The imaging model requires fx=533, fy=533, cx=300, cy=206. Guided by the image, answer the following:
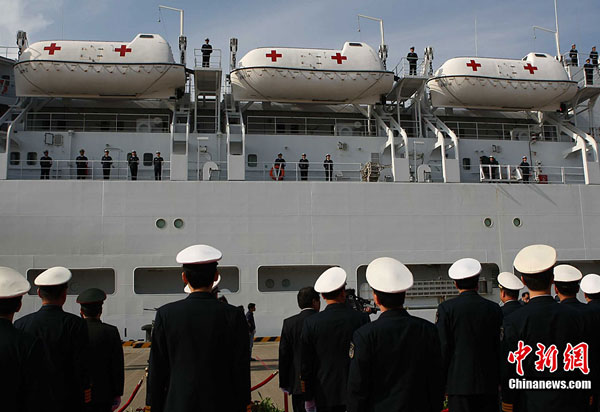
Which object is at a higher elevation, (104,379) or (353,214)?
(353,214)

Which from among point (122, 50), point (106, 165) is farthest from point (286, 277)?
point (122, 50)

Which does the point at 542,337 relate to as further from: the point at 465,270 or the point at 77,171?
the point at 77,171

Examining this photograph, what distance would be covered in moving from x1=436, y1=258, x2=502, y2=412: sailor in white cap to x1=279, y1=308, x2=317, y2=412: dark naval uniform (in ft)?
4.11

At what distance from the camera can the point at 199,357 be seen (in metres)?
2.99

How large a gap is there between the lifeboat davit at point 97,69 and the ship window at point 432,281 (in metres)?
7.52

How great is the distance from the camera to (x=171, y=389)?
299cm

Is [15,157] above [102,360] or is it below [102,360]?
above

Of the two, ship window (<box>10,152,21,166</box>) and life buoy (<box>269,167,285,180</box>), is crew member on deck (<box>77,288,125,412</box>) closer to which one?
life buoy (<box>269,167,285,180</box>)

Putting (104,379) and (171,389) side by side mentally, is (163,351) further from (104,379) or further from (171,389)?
(104,379)

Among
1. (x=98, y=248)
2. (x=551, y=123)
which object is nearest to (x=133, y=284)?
(x=98, y=248)

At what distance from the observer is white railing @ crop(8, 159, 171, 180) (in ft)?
46.0

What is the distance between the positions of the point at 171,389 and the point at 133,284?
31.9 ft

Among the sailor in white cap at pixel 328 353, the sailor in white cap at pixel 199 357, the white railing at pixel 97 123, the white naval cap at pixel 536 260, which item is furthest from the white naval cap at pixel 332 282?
the white railing at pixel 97 123

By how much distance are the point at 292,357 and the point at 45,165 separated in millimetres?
11289
